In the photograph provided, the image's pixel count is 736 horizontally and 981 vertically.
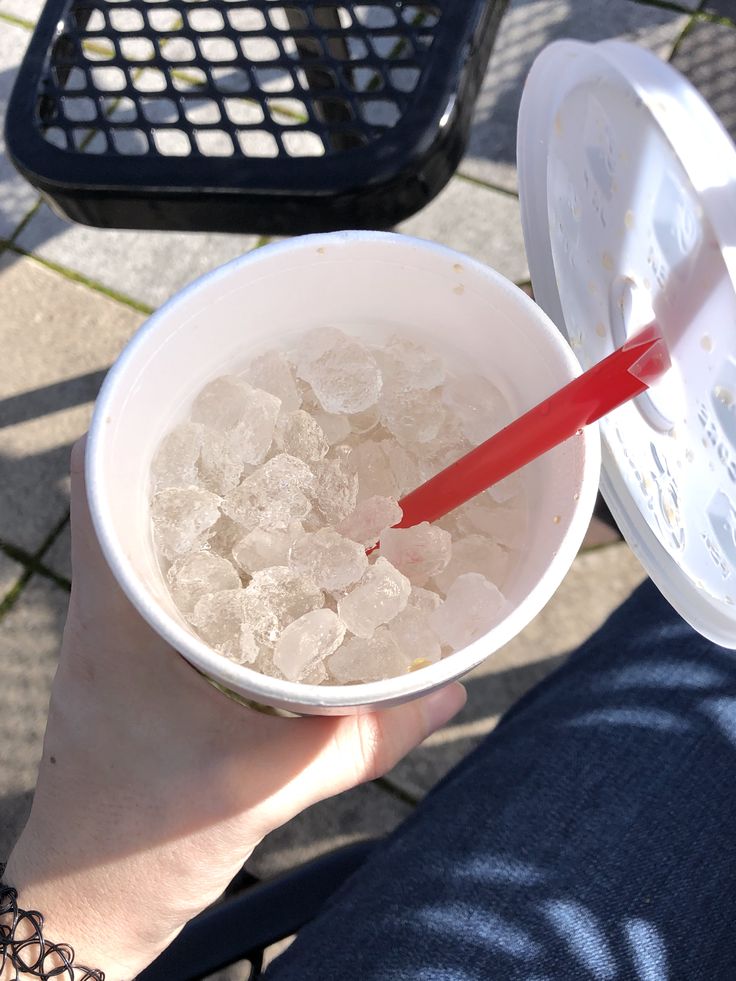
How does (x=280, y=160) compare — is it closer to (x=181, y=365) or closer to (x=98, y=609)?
(x=181, y=365)

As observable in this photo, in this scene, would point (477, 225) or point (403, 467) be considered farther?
point (477, 225)

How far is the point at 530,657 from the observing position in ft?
5.41

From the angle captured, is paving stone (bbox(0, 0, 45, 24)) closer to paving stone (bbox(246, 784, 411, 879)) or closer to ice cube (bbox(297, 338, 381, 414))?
ice cube (bbox(297, 338, 381, 414))

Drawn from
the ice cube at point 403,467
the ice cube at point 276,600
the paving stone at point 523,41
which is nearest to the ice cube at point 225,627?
the ice cube at point 276,600

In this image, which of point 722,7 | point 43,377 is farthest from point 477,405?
point 722,7

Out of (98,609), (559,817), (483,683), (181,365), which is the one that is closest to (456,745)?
(483,683)

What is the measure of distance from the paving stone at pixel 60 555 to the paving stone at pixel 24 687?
32mm

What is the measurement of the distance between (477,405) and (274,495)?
23 cm

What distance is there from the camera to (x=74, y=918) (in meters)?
0.91

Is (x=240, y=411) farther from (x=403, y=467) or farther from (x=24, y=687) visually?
(x=24, y=687)

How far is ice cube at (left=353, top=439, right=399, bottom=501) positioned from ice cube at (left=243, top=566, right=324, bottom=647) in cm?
13

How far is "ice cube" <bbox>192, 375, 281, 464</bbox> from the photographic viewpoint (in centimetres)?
86

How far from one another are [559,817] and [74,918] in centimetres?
60

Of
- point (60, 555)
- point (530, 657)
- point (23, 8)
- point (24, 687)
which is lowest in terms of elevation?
point (24, 687)
